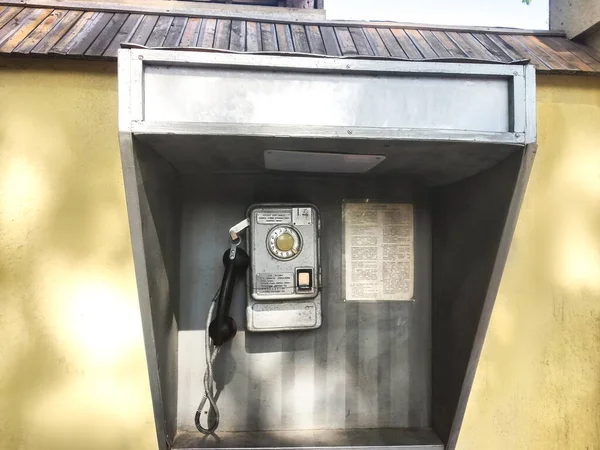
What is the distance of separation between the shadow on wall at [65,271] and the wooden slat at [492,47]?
1.52 meters

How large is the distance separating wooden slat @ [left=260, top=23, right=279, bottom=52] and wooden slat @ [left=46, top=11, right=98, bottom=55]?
70 centimetres

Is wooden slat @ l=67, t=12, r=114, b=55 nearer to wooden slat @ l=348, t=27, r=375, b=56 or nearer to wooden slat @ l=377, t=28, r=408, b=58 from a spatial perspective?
wooden slat @ l=348, t=27, r=375, b=56

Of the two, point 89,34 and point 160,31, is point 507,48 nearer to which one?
point 160,31

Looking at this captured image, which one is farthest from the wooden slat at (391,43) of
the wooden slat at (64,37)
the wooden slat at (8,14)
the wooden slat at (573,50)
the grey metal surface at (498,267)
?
the wooden slat at (8,14)

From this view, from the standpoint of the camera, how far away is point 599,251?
5.54 feet

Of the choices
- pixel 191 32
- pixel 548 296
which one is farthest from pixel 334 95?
pixel 548 296

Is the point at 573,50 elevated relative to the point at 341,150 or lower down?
elevated

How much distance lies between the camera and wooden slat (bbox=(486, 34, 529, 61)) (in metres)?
1.61

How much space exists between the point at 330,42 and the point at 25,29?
47.0 inches

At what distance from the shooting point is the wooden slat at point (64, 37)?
1.44m

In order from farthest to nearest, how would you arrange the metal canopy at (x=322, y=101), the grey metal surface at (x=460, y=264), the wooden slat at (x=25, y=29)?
the wooden slat at (x=25, y=29), the grey metal surface at (x=460, y=264), the metal canopy at (x=322, y=101)

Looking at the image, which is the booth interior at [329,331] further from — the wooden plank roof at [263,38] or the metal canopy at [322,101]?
the wooden plank roof at [263,38]

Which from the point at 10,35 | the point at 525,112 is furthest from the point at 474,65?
the point at 10,35

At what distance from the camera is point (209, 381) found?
1243mm
